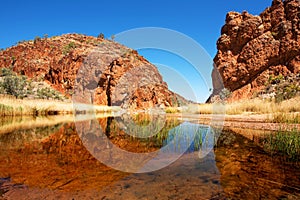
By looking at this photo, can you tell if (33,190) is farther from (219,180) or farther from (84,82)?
(84,82)

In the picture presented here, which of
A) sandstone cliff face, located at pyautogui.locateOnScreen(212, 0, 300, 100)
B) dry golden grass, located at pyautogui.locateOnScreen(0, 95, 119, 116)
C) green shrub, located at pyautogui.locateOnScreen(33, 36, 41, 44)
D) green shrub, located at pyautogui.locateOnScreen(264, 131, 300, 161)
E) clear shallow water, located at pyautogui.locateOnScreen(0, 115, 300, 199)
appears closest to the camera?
clear shallow water, located at pyautogui.locateOnScreen(0, 115, 300, 199)

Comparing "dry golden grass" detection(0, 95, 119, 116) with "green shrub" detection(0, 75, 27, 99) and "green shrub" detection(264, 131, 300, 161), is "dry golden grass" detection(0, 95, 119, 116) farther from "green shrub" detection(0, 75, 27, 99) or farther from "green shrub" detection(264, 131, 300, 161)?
"green shrub" detection(264, 131, 300, 161)

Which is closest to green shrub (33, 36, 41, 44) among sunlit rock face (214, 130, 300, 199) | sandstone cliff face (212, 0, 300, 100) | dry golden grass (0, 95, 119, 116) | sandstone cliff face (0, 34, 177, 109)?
sandstone cliff face (0, 34, 177, 109)

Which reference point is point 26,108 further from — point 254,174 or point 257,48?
point 257,48

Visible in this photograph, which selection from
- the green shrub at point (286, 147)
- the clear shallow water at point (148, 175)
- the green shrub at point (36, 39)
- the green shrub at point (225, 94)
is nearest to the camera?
the clear shallow water at point (148, 175)

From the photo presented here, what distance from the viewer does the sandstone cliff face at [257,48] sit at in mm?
32031

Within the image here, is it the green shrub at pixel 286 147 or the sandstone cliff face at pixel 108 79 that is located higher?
the sandstone cliff face at pixel 108 79

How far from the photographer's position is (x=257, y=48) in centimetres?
3425

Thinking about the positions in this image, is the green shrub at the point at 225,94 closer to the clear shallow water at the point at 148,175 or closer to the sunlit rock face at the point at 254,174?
the clear shallow water at the point at 148,175

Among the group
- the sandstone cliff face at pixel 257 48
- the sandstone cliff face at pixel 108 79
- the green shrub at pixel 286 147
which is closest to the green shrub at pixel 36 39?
the sandstone cliff face at pixel 108 79

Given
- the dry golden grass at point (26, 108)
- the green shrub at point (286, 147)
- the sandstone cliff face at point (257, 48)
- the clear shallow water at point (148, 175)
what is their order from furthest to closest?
1. the sandstone cliff face at point (257, 48)
2. the dry golden grass at point (26, 108)
3. the green shrub at point (286, 147)
4. the clear shallow water at point (148, 175)

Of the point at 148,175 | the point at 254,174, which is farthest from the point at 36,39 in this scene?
the point at 254,174

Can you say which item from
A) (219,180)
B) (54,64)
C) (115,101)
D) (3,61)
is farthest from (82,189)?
(3,61)

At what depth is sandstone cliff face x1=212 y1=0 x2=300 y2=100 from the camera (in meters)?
32.0
